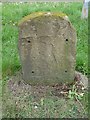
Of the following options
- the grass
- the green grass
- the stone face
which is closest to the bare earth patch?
the grass

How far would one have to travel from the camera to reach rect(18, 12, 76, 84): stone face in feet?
15.4

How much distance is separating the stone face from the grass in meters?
0.35

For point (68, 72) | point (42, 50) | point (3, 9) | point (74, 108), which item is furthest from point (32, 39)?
point (3, 9)

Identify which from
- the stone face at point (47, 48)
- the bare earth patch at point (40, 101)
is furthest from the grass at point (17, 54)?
the stone face at point (47, 48)

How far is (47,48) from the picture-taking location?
4.79 meters

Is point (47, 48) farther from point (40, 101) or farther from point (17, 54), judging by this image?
point (17, 54)

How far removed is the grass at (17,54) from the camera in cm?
449

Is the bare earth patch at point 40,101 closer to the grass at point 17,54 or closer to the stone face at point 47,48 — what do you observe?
the grass at point 17,54

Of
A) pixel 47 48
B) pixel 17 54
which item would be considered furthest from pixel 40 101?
pixel 17 54

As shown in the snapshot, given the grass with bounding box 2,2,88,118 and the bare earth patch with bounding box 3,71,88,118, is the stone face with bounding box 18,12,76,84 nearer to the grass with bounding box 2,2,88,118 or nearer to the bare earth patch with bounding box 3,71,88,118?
the bare earth patch with bounding box 3,71,88,118

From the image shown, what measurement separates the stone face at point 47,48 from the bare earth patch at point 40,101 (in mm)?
124

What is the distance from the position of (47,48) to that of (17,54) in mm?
1226

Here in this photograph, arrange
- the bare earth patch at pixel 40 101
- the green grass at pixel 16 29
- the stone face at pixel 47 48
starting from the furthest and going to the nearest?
Answer: the green grass at pixel 16 29
the stone face at pixel 47 48
the bare earth patch at pixel 40 101

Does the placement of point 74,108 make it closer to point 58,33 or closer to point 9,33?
point 58,33
